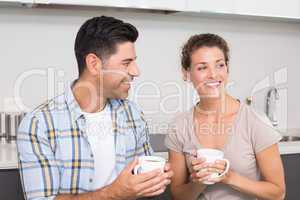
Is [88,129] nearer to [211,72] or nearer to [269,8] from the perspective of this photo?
[211,72]

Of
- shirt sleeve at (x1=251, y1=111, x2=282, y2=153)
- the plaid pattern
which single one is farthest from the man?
shirt sleeve at (x1=251, y1=111, x2=282, y2=153)

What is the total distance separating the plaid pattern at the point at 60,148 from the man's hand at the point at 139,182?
0.75 feet

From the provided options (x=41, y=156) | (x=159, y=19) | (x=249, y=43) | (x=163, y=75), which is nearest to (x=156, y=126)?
(x=163, y=75)

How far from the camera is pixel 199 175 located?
124cm

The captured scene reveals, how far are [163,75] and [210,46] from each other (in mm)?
1127

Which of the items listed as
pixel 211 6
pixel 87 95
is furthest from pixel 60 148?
pixel 211 6

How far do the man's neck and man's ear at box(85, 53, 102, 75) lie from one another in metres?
0.04

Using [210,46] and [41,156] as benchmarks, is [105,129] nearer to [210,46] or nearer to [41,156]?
[41,156]

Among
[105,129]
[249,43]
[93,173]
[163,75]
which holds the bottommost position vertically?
[93,173]

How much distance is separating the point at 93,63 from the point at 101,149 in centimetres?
29

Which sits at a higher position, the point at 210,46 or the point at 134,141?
the point at 210,46

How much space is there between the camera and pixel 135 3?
7.05ft

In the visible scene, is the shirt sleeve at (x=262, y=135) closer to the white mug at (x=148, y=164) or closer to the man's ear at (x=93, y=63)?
the white mug at (x=148, y=164)

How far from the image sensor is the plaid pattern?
1.32m
